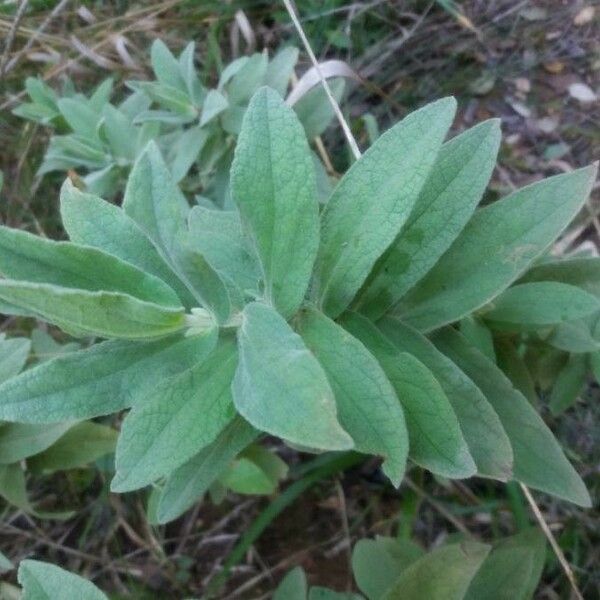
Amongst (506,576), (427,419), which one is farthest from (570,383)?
(427,419)

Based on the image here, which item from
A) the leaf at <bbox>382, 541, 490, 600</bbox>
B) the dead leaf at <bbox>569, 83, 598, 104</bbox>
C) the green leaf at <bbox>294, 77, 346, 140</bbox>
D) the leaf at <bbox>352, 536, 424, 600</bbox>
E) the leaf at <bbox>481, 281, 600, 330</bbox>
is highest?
the green leaf at <bbox>294, 77, 346, 140</bbox>

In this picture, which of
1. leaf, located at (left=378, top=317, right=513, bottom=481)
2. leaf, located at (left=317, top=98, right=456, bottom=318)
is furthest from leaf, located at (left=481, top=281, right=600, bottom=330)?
leaf, located at (left=317, top=98, right=456, bottom=318)

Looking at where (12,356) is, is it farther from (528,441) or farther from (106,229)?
(528,441)

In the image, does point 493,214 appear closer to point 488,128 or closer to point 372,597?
point 488,128

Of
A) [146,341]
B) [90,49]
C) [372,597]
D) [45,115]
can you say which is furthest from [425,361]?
[90,49]

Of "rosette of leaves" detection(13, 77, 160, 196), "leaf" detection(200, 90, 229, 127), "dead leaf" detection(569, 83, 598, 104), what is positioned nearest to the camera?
"leaf" detection(200, 90, 229, 127)

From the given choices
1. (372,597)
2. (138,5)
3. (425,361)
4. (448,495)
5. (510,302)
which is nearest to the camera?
(425,361)

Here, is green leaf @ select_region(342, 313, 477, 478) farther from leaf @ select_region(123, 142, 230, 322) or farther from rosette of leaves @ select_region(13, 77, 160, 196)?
rosette of leaves @ select_region(13, 77, 160, 196)
